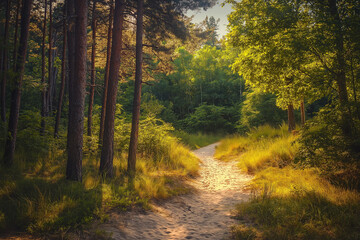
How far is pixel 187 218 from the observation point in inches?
Answer: 197

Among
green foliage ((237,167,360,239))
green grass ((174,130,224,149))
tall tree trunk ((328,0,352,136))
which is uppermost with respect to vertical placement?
tall tree trunk ((328,0,352,136))

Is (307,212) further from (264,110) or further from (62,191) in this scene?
(264,110)

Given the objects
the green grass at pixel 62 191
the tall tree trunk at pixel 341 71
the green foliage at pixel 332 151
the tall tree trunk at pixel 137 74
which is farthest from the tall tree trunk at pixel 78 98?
the tall tree trunk at pixel 341 71

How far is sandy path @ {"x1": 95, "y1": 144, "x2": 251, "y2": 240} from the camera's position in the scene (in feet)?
13.0

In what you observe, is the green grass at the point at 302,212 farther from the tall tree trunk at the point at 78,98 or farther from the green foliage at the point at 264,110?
the green foliage at the point at 264,110

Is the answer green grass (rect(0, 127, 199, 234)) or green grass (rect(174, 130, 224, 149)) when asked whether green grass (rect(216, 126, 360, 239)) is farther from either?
green grass (rect(174, 130, 224, 149))

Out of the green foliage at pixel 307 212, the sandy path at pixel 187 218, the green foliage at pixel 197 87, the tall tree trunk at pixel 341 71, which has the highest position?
the green foliage at pixel 197 87

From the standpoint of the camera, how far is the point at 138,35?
299 inches

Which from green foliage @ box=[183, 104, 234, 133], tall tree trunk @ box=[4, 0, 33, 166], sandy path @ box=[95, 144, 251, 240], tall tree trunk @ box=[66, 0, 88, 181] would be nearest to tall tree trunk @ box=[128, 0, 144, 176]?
tall tree trunk @ box=[66, 0, 88, 181]

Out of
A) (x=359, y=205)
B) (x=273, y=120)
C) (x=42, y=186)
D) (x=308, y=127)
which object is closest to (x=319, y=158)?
(x=308, y=127)

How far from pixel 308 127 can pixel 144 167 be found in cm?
588

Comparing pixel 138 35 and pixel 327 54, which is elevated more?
pixel 138 35

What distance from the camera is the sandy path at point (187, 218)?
3977mm

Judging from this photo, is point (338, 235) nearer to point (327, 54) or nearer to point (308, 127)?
point (308, 127)
